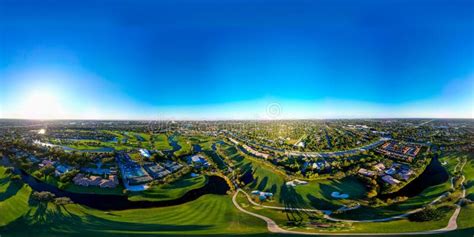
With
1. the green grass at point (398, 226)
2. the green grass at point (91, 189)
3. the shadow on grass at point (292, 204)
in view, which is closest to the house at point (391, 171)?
the green grass at point (398, 226)

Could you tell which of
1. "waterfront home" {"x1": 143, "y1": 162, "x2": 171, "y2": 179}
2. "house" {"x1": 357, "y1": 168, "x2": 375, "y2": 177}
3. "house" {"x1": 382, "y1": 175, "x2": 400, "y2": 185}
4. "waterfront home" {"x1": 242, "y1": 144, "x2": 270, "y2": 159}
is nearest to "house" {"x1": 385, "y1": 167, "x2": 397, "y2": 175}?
"house" {"x1": 382, "y1": 175, "x2": 400, "y2": 185}

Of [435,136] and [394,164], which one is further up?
[435,136]

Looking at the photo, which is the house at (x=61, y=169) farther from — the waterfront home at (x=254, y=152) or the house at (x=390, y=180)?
the house at (x=390, y=180)

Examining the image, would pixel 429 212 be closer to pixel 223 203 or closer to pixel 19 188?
pixel 223 203

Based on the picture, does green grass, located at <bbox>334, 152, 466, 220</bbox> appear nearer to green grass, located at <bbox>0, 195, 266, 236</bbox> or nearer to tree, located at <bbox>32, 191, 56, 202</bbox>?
green grass, located at <bbox>0, 195, 266, 236</bbox>

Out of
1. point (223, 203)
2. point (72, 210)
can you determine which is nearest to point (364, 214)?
point (223, 203)

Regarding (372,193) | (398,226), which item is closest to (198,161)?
(372,193)
